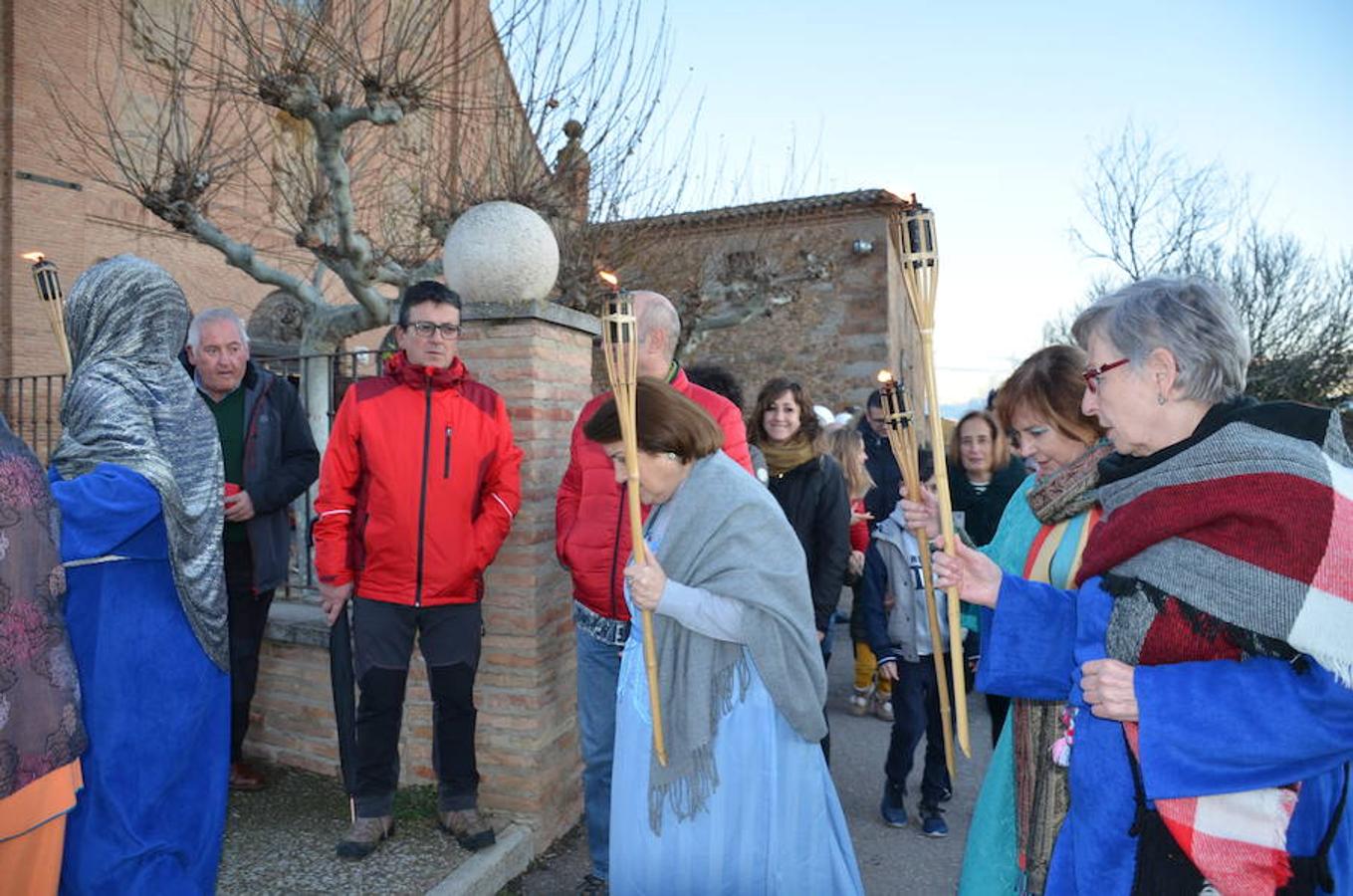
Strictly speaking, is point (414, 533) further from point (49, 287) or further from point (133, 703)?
point (49, 287)

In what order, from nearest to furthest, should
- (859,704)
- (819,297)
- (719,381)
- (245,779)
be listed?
(245,779) < (719,381) < (859,704) < (819,297)

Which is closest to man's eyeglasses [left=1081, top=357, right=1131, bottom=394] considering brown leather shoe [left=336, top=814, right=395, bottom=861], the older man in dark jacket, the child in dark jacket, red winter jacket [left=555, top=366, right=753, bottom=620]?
red winter jacket [left=555, top=366, right=753, bottom=620]

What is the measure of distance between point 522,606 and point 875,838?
83.3 inches

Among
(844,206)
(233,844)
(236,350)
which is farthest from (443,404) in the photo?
(844,206)

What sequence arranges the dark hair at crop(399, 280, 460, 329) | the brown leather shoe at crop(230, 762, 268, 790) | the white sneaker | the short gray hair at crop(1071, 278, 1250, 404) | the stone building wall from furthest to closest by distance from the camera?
1. the stone building wall
2. the white sneaker
3. the brown leather shoe at crop(230, 762, 268, 790)
4. the dark hair at crop(399, 280, 460, 329)
5. the short gray hair at crop(1071, 278, 1250, 404)

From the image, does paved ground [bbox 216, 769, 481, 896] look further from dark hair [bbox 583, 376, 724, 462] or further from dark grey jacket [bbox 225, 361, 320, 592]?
dark hair [bbox 583, 376, 724, 462]

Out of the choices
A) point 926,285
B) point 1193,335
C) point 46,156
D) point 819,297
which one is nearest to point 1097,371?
point 1193,335

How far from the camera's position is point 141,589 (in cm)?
247

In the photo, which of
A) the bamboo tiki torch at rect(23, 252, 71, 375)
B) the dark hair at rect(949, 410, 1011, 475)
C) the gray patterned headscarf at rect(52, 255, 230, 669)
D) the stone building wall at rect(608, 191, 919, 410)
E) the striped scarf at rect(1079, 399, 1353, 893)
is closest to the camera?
the striped scarf at rect(1079, 399, 1353, 893)

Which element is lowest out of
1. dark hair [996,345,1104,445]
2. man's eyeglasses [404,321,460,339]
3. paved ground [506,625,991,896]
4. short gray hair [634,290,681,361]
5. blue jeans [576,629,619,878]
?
paved ground [506,625,991,896]

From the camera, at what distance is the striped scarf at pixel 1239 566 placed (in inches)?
58.3

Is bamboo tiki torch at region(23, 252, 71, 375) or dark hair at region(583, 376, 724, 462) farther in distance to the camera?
bamboo tiki torch at region(23, 252, 71, 375)

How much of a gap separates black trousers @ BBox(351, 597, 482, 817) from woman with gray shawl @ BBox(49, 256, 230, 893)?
0.71 meters

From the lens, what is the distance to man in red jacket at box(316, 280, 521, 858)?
334cm
